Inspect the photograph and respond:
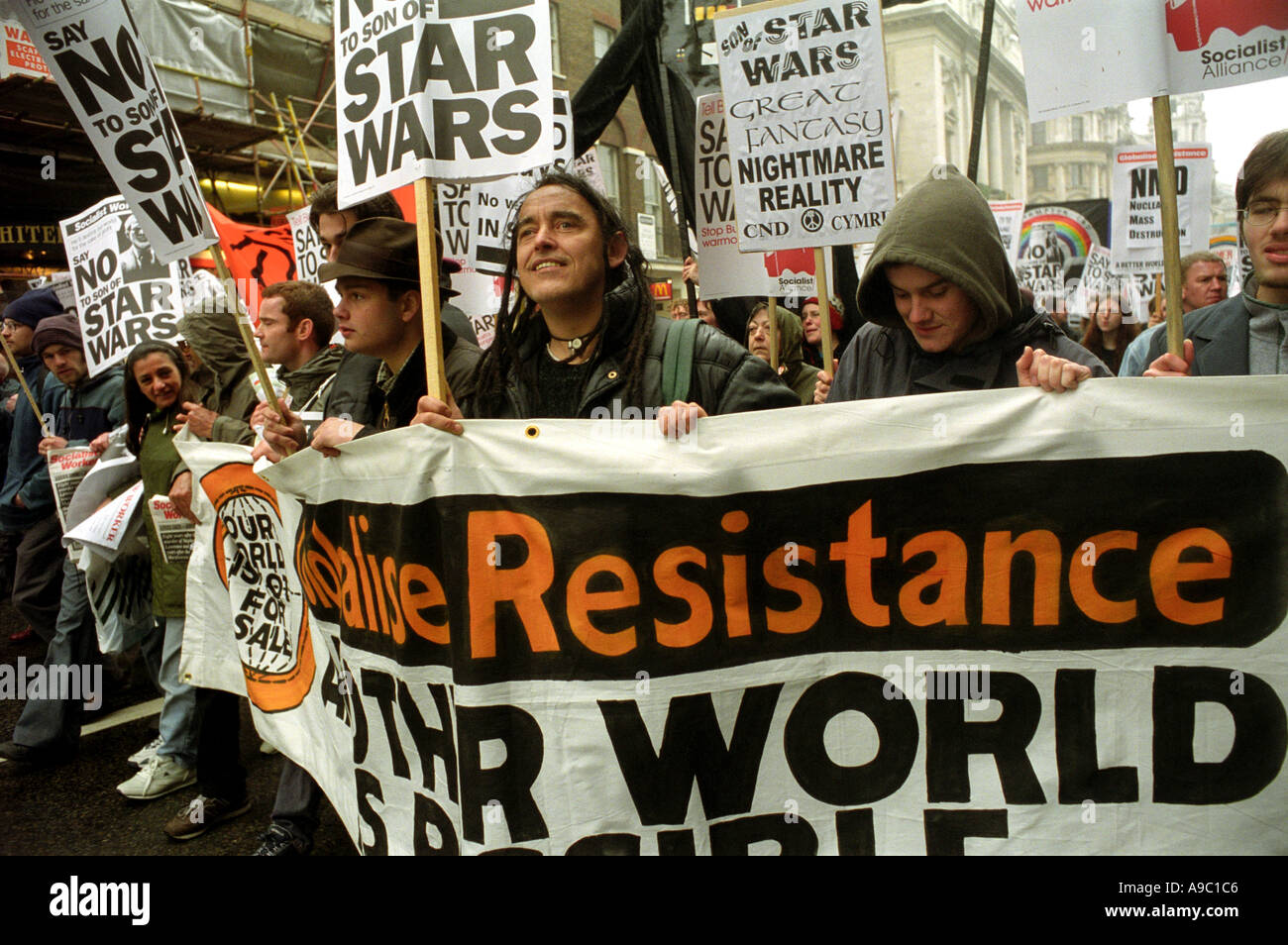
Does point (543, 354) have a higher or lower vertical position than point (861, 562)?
higher

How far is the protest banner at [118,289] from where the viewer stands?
492cm

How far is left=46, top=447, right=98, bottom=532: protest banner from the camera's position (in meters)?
4.63

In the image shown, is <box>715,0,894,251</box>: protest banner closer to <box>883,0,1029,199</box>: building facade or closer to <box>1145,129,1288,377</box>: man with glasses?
<box>1145,129,1288,377</box>: man with glasses

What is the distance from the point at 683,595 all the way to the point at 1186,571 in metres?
1.03

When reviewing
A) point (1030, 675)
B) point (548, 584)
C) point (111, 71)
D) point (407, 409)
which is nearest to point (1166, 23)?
point (1030, 675)

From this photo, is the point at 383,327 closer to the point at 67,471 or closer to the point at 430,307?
the point at 430,307

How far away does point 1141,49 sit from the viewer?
212cm

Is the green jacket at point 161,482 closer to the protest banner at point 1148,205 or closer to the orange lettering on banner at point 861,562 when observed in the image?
the orange lettering on banner at point 861,562

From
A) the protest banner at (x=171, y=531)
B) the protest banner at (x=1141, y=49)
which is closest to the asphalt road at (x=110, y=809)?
the protest banner at (x=171, y=531)

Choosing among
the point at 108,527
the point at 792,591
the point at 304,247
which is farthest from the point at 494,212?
the point at 792,591

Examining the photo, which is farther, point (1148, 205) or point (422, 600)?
point (1148, 205)

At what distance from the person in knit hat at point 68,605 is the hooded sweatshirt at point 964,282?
4066 millimetres

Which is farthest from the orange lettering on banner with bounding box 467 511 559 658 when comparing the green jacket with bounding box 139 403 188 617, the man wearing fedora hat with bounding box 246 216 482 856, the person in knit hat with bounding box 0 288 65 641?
the person in knit hat with bounding box 0 288 65 641
